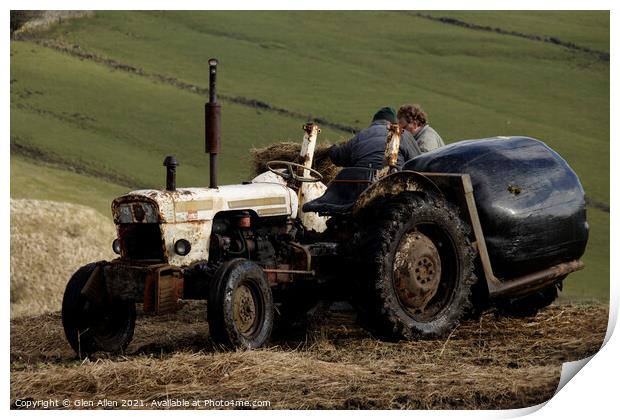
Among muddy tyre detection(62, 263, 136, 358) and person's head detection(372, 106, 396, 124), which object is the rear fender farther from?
muddy tyre detection(62, 263, 136, 358)

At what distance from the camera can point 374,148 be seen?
10398 mm

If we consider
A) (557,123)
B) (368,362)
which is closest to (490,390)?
(368,362)

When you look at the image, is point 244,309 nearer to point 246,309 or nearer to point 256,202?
point 246,309

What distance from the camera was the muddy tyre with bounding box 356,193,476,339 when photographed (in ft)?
30.3

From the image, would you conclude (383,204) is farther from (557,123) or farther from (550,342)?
(557,123)

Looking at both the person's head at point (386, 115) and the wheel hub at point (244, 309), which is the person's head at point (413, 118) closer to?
the person's head at point (386, 115)

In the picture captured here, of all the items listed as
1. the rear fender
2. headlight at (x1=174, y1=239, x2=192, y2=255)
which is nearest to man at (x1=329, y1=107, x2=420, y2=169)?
the rear fender

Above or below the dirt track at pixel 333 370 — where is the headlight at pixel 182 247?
above

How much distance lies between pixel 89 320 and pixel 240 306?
55.3 inches

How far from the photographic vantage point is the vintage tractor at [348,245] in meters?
9.07

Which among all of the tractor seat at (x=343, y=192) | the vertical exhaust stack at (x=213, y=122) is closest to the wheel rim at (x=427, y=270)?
the tractor seat at (x=343, y=192)

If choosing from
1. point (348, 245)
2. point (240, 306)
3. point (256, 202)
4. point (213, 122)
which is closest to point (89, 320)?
point (240, 306)

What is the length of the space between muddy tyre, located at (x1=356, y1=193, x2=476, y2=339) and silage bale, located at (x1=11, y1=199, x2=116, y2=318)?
944cm

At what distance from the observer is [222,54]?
57.9 ft
